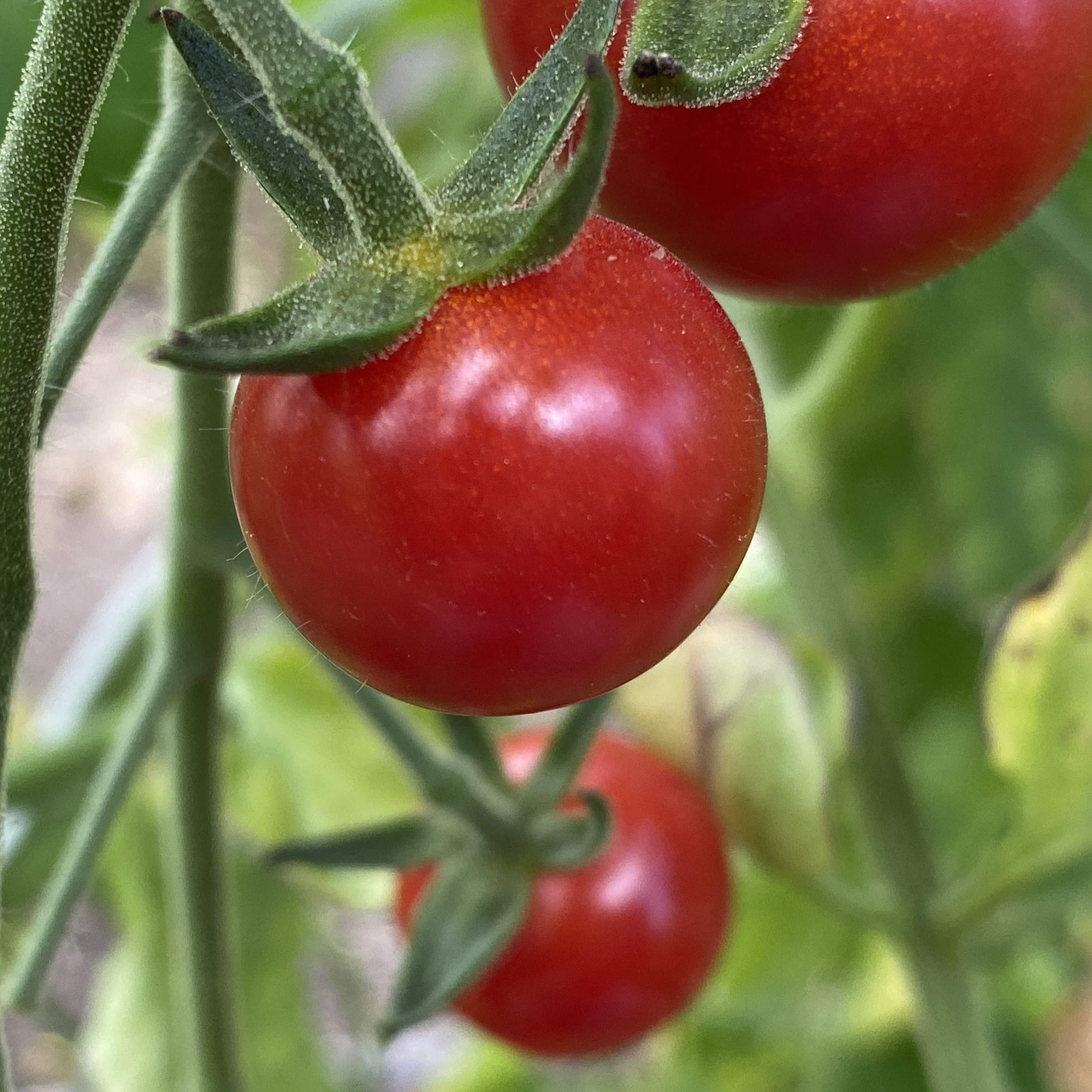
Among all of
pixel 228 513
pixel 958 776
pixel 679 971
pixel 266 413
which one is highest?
pixel 266 413

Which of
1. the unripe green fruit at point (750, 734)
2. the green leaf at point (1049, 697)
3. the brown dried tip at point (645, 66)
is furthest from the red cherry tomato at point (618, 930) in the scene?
the brown dried tip at point (645, 66)

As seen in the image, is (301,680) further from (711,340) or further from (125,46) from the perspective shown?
(711,340)

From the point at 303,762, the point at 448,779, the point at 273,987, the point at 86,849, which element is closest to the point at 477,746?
the point at 448,779

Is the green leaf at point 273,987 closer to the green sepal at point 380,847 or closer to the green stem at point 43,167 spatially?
the green sepal at point 380,847

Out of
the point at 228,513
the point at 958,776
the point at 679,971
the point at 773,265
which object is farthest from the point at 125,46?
the point at 958,776

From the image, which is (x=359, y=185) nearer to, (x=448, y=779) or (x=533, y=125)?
(x=533, y=125)

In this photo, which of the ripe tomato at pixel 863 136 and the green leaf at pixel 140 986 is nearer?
the ripe tomato at pixel 863 136
